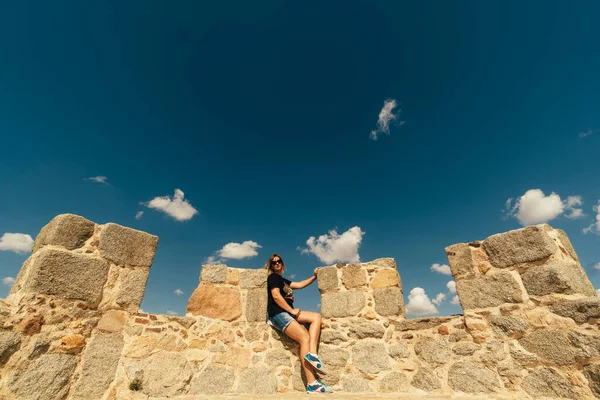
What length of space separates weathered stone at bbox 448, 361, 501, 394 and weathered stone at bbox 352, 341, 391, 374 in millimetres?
687

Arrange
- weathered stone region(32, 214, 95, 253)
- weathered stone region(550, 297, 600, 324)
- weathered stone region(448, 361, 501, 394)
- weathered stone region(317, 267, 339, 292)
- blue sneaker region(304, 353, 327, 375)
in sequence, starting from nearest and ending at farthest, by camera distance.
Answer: weathered stone region(550, 297, 600, 324) < weathered stone region(448, 361, 501, 394) < weathered stone region(32, 214, 95, 253) < blue sneaker region(304, 353, 327, 375) < weathered stone region(317, 267, 339, 292)

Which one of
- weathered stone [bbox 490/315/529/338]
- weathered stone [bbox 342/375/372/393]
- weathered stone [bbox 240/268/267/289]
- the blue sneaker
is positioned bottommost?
weathered stone [bbox 342/375/372/393]

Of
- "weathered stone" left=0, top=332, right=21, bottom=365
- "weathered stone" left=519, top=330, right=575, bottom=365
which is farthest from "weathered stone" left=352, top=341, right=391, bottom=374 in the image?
"weathered stone" left=0, top=332, right=21, bottom=365

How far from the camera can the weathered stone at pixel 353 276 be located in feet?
13.1

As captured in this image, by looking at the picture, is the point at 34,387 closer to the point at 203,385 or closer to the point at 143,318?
the point at 143,318

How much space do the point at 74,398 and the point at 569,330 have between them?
14.9 feet

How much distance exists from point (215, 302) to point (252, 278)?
577 millimetres

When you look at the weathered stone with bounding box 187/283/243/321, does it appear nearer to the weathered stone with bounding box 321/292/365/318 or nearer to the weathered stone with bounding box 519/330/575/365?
the weathered stone with bounding box 321/292/365/318

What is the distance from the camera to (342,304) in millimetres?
3914

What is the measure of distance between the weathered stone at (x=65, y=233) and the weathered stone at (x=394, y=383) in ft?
12.1

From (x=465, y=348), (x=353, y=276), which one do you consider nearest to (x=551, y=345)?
(x=465, y=348)

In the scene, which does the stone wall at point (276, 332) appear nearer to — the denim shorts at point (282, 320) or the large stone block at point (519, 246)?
the large stone block at point (519, 246)

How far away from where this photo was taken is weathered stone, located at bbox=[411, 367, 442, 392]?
10.2 feet

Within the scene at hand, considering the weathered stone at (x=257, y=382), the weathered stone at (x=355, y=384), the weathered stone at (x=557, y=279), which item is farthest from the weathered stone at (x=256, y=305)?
the weathered stone at (x=557, y=279)
